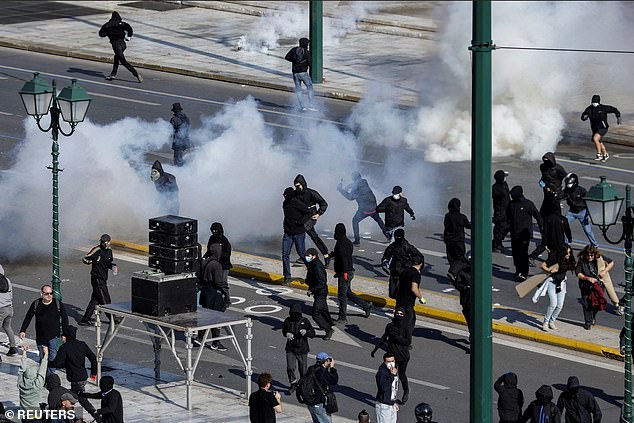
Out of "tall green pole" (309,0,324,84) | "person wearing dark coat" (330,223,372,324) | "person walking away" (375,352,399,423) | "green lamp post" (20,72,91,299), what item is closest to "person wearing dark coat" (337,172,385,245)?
"person wearing dark coat" (330,223,372,324)

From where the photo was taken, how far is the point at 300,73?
3612cm

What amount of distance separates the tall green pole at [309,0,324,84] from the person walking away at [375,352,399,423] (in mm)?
21169

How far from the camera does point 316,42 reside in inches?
1539

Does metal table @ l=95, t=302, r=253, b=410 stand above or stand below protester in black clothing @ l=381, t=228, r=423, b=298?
below

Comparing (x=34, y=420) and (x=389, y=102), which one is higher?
(x=389, y=102)

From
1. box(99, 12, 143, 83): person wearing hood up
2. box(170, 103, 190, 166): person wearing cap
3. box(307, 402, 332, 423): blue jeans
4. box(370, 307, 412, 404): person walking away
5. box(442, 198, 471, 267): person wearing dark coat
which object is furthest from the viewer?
box(99, 12, 143, 83): person wearing hood up

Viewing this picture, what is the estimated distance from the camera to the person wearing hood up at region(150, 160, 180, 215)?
26.9 meters

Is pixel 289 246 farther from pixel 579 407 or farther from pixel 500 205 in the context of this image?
pixel 579 407

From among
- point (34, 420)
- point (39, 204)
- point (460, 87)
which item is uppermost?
point (460, 87)

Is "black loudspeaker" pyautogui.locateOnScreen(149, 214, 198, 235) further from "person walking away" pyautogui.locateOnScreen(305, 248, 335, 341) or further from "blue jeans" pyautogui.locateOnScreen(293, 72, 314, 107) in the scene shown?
"blue jeans" pyautogui.locateOnScreen(293, 72, 314, 107)

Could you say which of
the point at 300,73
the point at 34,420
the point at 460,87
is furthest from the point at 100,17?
the point at 34,420

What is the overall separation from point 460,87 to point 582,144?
2799mm

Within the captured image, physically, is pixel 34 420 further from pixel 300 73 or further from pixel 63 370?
pixel 300 73

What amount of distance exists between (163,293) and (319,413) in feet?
8.75
